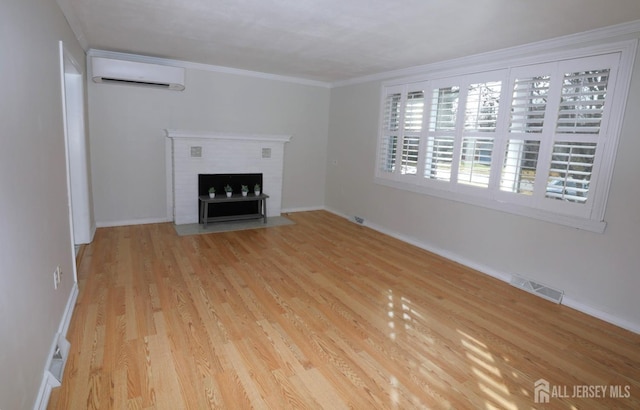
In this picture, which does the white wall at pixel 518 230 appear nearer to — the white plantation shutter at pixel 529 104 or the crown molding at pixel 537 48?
the crown molding at pixel 537 48

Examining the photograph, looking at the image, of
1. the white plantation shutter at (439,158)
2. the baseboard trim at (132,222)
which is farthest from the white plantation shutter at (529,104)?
the baseboard trim at (132,222)

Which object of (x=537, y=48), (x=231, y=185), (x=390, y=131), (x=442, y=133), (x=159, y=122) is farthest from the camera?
(x=231, y=185)

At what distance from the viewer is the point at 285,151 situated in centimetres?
618

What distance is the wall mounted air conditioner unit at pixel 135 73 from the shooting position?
425 cm

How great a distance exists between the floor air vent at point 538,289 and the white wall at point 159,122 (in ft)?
12.9

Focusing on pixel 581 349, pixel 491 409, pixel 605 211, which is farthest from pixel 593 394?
pixel 605 211

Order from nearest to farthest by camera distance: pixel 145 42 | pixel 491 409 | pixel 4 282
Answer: pixel 4 282 → pixel 491 409 → pixel 145 42

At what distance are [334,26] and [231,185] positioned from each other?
3.18m

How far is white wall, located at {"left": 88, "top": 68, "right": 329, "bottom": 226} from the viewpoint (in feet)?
15.5

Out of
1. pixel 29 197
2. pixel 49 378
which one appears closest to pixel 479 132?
pixel 29 197

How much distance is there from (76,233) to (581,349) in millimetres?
5023

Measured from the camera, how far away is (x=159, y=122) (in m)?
5.03

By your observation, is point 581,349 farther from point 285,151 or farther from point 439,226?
point 285,151

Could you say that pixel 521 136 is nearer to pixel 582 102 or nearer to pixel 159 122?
pixel 582 102
